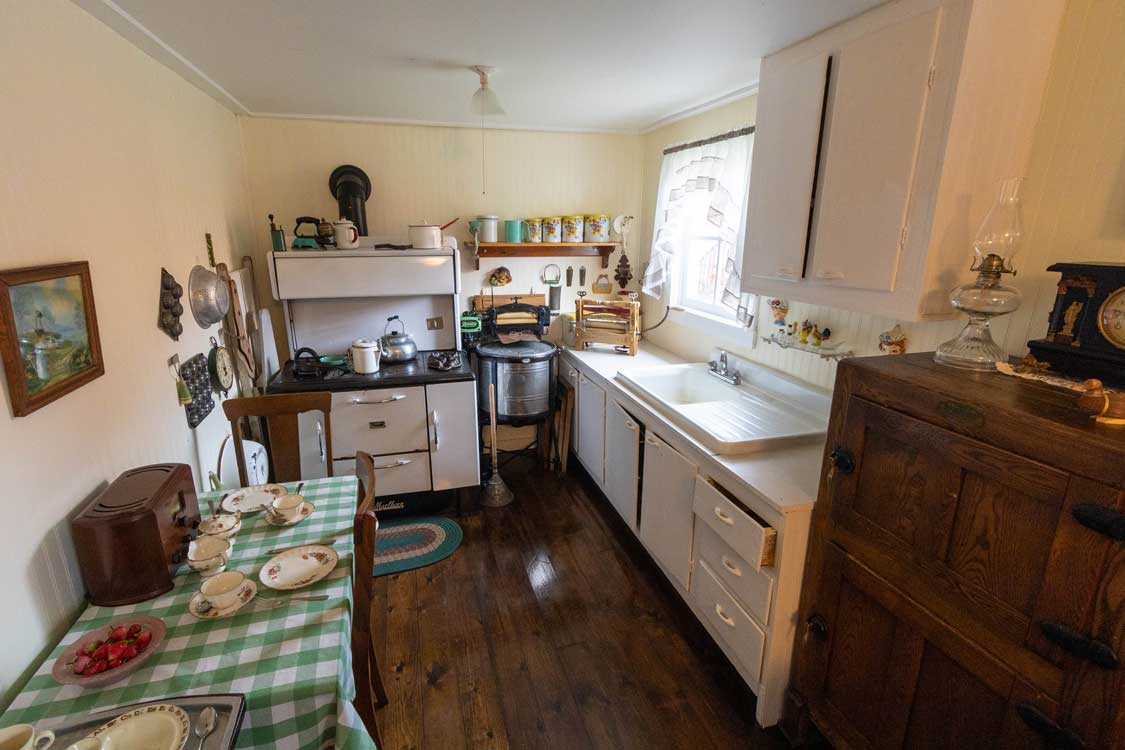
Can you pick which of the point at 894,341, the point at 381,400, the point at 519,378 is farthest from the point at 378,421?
the point at 894,341

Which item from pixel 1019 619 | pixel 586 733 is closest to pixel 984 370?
pixel 1019 619

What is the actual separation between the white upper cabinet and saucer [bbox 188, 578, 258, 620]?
69.0 inches

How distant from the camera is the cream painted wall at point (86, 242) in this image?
1.08 metres

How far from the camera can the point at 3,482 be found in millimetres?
1023

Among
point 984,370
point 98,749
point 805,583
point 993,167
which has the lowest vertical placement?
point 805,583

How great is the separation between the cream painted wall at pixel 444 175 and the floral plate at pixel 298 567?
1.97 m

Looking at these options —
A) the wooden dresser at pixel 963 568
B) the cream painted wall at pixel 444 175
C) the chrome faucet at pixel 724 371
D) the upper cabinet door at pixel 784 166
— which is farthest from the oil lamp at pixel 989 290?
the cream painted wall at pixel 444 175

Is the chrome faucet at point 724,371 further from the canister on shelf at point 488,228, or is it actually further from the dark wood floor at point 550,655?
the canister on shelf at point 488,228

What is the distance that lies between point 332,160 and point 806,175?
2.54 m

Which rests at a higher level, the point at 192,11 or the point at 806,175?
the point at 192,11

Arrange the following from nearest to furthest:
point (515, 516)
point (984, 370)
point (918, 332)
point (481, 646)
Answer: point (984, 370) < point (918, 332) < point (481, 646) < point (515, 516)

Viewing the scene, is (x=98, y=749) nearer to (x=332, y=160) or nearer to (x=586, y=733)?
(x=586, y=733)

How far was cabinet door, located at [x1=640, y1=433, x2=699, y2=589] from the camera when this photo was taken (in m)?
1.98

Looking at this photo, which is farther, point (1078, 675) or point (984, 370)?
point (984, 370)
